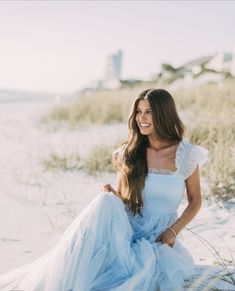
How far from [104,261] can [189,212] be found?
1.66ft

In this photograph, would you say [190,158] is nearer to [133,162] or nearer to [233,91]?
[133,162]

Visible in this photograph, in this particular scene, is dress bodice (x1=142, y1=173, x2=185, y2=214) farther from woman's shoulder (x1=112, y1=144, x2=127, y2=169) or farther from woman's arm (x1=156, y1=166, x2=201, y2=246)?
woman's shoulder (x1=112, y1=144, x2=127, y2=169)

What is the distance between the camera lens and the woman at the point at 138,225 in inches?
96.0

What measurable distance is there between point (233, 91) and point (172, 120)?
731 centimetres

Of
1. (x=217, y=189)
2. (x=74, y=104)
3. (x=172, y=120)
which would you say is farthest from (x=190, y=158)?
(x=74, y=104)

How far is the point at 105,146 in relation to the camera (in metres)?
6.07

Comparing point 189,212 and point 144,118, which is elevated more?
point 144,118

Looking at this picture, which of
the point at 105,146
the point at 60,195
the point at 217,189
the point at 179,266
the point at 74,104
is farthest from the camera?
the point at 74,104

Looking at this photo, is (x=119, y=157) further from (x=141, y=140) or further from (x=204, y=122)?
(x=204, y=122)

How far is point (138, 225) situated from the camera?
107 inches

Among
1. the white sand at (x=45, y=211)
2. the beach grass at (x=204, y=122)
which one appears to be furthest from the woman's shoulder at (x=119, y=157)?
the beach grass at (x=204, y=122)

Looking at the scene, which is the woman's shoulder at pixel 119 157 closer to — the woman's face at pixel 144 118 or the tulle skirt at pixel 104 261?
the woman's face at pixel 144 118

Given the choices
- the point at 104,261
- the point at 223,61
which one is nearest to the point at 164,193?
the point at 104,261

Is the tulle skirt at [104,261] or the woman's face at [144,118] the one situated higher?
the woman's face at [144,118]
